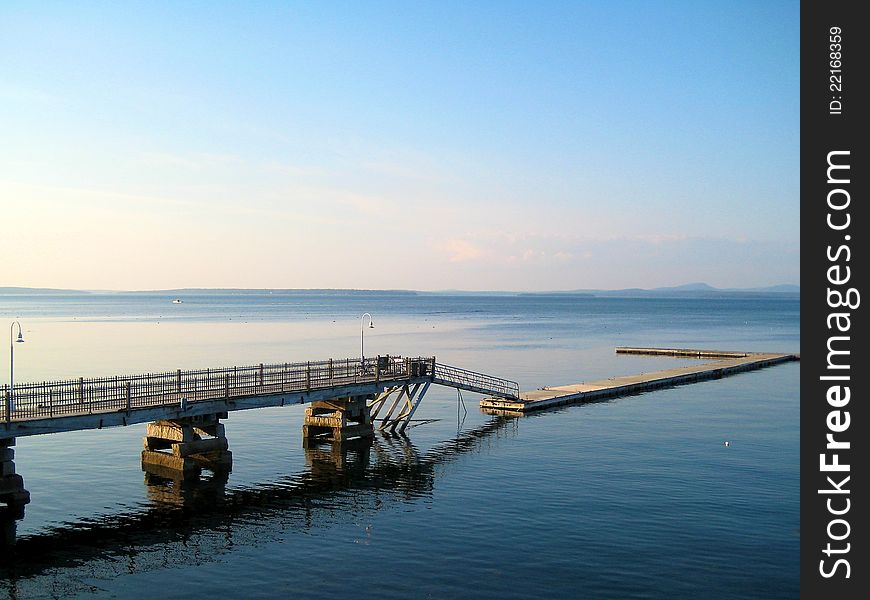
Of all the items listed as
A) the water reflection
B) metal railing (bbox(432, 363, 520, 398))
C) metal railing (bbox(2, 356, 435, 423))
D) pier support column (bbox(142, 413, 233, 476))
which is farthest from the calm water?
metal railing (bbox(2, 356, 435, 423))

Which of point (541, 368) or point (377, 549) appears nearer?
point (377, 549)

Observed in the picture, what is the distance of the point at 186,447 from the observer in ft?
129

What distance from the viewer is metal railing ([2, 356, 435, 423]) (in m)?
35.0

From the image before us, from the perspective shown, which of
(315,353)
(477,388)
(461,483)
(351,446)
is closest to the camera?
(461,483)

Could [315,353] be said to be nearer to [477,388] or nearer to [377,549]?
[477,388]

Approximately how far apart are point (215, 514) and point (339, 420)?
51.8 feet

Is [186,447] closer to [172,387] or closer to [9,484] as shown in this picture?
[172,387]

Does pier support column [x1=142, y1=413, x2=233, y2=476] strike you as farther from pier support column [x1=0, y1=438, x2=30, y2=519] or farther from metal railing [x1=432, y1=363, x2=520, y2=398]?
metal railing [x1=432, y1=363, x2=520, y2=398]

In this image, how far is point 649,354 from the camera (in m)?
115

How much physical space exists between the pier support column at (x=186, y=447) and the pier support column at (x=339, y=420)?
8.71 metres

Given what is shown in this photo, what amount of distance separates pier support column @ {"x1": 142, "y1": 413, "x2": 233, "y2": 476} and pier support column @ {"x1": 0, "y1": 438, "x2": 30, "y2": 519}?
7298 millimetres
